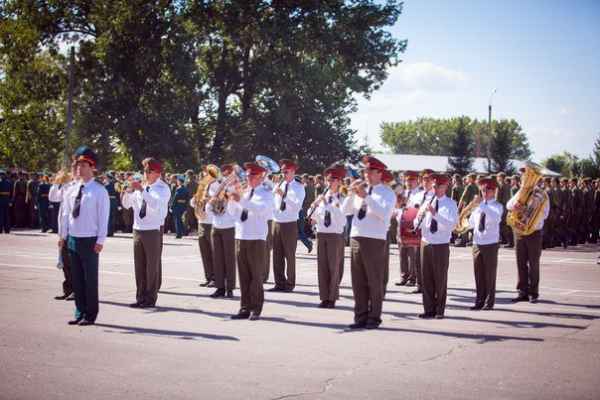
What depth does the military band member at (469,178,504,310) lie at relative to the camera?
40.8 feet

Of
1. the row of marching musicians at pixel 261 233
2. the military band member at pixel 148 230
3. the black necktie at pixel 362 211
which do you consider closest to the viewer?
the row of marching musicians at pixel 261 233

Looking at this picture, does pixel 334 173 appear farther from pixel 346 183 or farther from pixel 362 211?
pixel 346 183

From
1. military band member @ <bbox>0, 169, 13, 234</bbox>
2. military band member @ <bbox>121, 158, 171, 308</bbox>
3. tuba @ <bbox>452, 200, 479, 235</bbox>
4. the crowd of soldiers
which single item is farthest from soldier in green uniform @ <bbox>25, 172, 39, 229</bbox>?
tuba @ <bbox>452, 200, 479, 235</bbox>

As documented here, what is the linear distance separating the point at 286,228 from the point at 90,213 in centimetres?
505

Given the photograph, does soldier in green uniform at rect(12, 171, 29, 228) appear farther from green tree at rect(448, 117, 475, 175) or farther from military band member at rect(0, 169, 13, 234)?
green tree at rect(448, 117, 475, 175)

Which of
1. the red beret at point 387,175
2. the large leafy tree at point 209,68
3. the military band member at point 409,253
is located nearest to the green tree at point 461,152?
the large leafy tree at point 209,68

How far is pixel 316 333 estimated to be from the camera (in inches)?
398

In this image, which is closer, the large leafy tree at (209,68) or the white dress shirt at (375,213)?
the white dress shirt at (375,213)

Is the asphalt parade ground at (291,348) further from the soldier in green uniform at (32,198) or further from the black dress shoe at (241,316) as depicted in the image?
the soldier in green uniform at (32,198)

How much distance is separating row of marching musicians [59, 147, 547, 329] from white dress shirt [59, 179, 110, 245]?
0.01m

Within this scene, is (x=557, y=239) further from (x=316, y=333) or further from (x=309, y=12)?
(x=309, y=12)

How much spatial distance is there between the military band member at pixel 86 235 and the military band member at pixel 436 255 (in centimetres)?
479

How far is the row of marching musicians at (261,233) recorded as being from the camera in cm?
1034

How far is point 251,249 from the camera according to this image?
11070 millimetres
